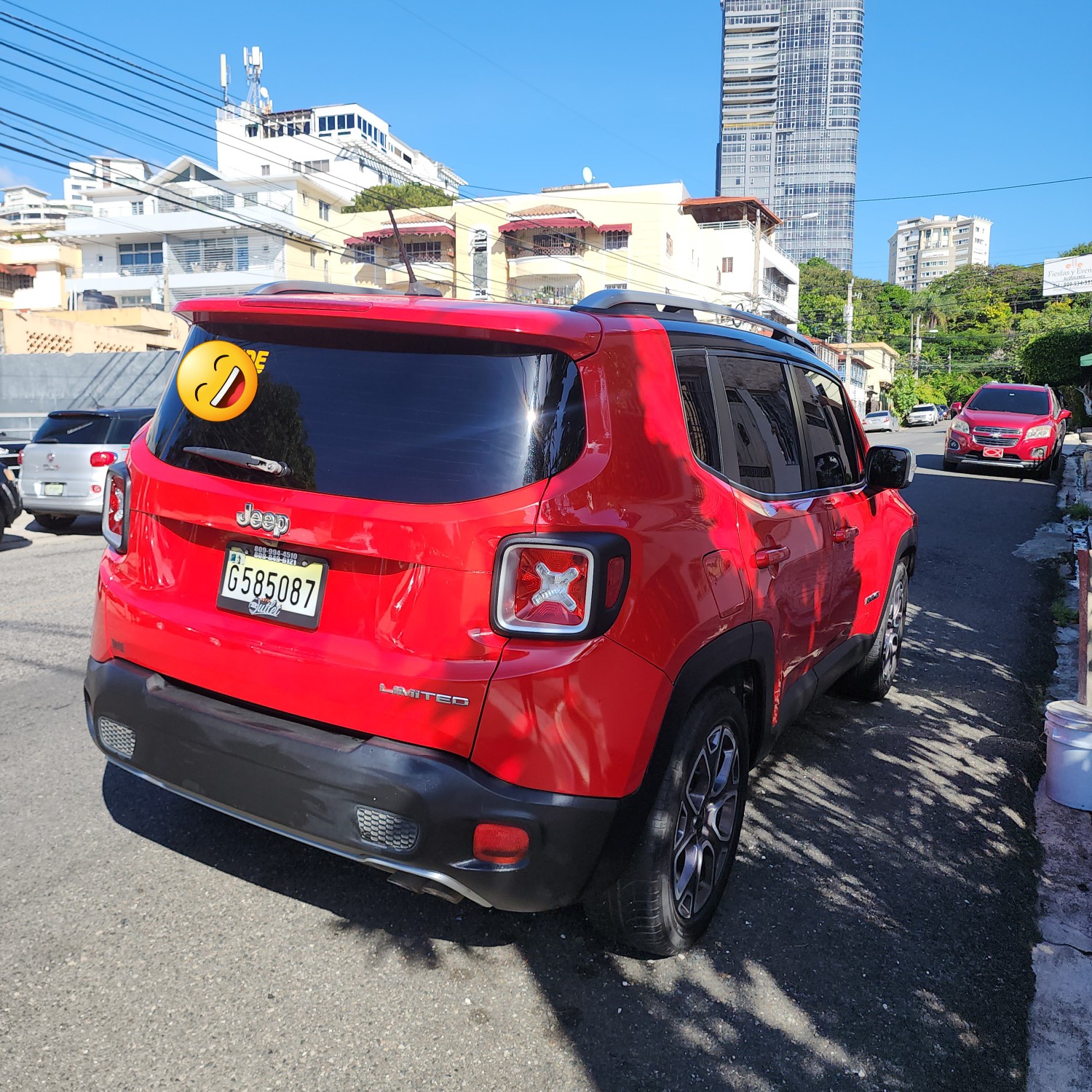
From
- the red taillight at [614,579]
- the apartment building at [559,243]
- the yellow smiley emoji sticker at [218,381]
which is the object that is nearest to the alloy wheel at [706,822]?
the red taillight at [614,579]

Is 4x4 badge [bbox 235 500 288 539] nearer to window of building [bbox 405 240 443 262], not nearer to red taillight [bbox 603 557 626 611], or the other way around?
red taillight [bbox 603 557 626 611]

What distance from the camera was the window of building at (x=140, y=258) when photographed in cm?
5803

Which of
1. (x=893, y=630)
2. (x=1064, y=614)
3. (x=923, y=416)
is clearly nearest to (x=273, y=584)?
(x=893, y=630)

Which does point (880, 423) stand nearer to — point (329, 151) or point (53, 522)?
point (53, 522)

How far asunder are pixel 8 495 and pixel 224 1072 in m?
9.38

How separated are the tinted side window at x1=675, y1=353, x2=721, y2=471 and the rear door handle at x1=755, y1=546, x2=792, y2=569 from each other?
38 centimetres

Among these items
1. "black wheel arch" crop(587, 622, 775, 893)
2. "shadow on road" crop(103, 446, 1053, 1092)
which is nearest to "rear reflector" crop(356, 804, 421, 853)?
"black wheel arch" crop(587, 622, 775, 893)

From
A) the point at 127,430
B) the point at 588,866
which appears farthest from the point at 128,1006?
the point at 127,430

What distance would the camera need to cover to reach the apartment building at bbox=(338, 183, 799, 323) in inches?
2095

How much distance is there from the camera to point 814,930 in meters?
3.12

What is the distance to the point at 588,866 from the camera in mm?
2459

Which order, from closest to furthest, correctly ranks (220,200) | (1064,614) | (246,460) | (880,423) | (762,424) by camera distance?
(246,460)
(762,424)
(1064,614)
(880,423)
(220,200)

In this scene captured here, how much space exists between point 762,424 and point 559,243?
5378cm

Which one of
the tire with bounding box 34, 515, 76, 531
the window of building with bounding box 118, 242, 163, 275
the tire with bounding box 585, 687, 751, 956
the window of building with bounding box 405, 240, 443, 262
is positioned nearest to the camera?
the tire with bounding box 585, 687, 751, 956
